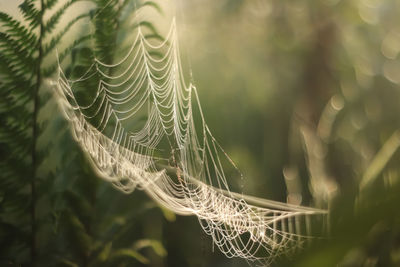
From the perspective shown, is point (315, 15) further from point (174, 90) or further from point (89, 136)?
point (89, 136)

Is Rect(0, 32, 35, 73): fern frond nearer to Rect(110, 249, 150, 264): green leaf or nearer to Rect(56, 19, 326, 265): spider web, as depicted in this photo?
Rect(56, 19, 326, 265): spider web

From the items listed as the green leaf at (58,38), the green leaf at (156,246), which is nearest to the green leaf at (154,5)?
the green leaf at (58,38)

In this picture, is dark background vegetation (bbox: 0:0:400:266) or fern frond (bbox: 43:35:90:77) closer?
dark background vegetation (bbox: 0:0:400:266)

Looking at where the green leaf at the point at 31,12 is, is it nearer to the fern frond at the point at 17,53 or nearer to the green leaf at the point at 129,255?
the fern frond at the point at 17,53

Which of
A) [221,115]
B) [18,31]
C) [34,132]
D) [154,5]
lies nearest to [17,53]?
[18,31]

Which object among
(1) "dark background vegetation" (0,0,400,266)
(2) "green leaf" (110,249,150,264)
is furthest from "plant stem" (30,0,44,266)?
(2) "green leaf" (110,249,150,264)

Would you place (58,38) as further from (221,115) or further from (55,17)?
(221,115)
